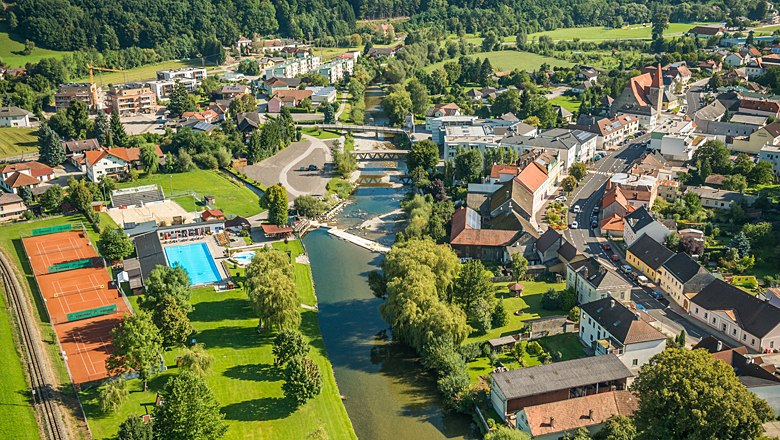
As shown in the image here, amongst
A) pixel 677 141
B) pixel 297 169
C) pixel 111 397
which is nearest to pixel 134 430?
pixel 111 397

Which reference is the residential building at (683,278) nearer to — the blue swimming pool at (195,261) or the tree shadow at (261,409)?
the tree shadow at (261,409)

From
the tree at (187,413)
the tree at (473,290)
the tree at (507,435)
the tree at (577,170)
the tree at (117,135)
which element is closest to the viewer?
the tree at (507,435)

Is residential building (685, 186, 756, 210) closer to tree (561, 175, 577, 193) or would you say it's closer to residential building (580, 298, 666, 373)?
tree (561, 175, 577, 193)

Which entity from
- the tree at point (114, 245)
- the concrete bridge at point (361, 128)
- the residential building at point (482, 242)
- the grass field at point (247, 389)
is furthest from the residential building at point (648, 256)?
the concrete bridge at point (361, 128)

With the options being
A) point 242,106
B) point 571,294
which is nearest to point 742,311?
point 571,294

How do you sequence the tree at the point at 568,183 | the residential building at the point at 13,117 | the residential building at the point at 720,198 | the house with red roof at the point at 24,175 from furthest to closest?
the residential building at the point at 13,117, the tree at the point at 568,183, the house with red roof at the point at 24,175, the residential building at the point at 720,198

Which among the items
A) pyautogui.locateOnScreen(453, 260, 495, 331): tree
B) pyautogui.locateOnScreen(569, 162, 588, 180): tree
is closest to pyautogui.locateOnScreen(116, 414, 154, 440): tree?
pyautogui.locateOnScreen(453, 260, 495, 331): tree

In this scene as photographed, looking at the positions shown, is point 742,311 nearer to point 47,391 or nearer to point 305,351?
point 305,351
